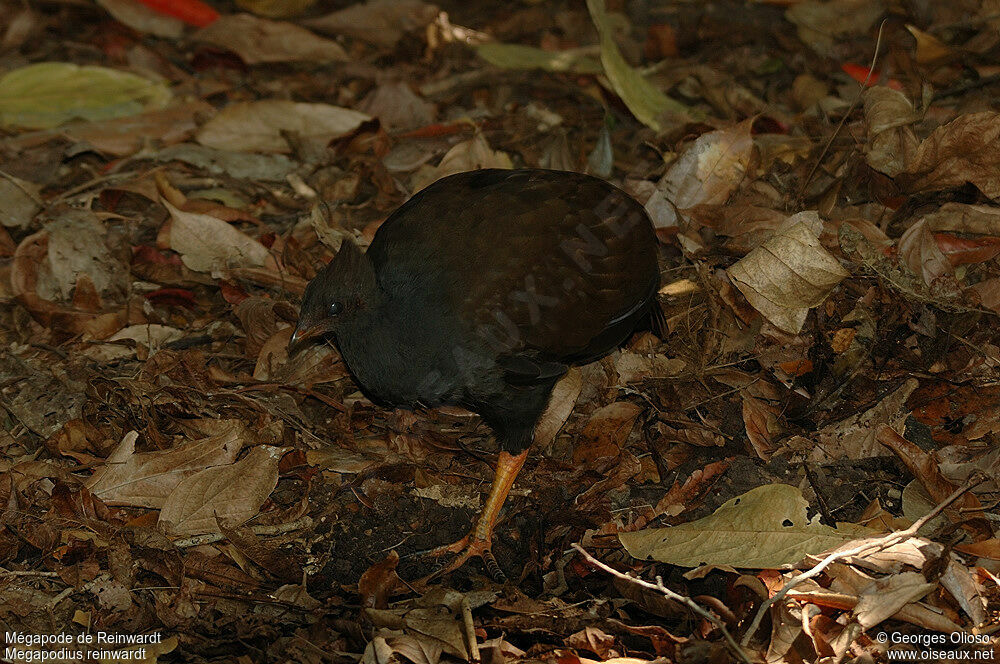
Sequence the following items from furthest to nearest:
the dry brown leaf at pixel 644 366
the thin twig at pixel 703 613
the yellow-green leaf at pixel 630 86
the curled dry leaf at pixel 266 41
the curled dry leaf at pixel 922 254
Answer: the curled dry leaf at pixel 266 41, the yellow-green leaf at pixel 630 86, the dry brown leaf at pixel 644 366, the curled dry leaf at pixel 922 254, the thin twig at pixel 703 613

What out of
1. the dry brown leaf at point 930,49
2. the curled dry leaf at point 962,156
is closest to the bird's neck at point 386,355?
the curled dry leaf at point 962,156

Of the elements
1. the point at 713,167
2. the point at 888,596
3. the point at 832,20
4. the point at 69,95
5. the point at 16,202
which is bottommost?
the point at 16,202

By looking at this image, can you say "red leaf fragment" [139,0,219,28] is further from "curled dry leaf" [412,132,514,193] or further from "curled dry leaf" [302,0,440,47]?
"curled dry leaf" [412,132,514,193]

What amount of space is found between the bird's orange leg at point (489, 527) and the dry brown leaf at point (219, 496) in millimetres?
761

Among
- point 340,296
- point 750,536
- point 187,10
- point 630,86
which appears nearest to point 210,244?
point 340,296

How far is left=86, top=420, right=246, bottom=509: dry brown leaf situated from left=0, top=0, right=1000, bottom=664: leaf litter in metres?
A: 0.01

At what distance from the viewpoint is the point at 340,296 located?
159 inches

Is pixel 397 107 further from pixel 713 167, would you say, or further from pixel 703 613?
pixel 703 613

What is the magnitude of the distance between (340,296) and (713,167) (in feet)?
6.84

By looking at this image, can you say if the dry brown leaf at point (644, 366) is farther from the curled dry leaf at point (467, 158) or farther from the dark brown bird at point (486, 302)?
the curled dry leaf at point (467, 158)

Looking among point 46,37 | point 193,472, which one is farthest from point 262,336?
point 46,37

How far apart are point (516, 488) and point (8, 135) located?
3918mm

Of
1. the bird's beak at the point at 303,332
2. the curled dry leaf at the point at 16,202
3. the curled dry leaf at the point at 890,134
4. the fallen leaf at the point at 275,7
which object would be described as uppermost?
the curled dry leaf at the point at 890,134

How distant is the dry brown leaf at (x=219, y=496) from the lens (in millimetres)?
3904
